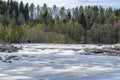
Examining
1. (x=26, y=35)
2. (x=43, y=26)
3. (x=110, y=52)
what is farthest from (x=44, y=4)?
(x=110, y=52)

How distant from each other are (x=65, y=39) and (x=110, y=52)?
79.5 meters

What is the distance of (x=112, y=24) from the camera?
156250 millimetres

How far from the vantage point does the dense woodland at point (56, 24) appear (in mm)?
122000

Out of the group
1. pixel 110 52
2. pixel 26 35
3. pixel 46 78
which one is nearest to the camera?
pixel 46 78

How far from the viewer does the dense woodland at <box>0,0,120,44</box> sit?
12200 centimetres

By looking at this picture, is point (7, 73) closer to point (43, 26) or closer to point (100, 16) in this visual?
point (43, 26)

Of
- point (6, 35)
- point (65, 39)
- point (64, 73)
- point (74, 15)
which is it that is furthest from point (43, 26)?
point (64, 73)

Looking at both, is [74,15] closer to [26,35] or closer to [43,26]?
[43,26]

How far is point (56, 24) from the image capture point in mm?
145250

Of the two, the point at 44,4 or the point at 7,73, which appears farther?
the point at 44,4

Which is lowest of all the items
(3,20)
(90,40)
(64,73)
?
(90,40)

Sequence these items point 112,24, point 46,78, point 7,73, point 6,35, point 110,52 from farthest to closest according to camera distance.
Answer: point 112,24
point 6,35
point 110,52
point 7,73
point 46,78

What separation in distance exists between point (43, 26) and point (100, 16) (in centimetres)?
3665

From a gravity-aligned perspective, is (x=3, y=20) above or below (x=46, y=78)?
below
